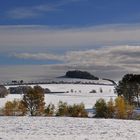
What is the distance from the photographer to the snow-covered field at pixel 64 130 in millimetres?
33141

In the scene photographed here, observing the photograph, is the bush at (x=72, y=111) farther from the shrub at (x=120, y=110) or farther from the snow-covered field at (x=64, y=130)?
the snow-covered field at (x=64, y=130)

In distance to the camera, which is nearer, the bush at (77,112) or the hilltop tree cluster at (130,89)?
the bush at (77,112)

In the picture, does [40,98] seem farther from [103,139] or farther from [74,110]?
[103,139]

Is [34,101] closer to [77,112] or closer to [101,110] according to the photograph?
[77,112]

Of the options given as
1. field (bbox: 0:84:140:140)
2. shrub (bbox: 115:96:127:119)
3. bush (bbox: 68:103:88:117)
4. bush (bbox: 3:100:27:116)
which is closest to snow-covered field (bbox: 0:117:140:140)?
field (bbox: 0:84:140:140)

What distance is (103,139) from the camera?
32.3m

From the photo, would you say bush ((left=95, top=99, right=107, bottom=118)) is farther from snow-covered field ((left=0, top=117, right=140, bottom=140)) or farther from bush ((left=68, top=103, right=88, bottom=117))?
snow-covered field ((left=0, top=117, right=140, bottom=140))

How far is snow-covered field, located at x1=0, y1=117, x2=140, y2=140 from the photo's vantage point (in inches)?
1305

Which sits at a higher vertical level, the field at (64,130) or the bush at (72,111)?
the bush at (72,111)

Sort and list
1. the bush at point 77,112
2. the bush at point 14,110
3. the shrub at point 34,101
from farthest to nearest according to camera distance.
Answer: the bush at point 14,110, the shrub at point 34,101, the bush at point 77,112

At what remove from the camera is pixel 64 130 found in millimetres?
37625

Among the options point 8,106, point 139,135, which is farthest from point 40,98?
point 139,135

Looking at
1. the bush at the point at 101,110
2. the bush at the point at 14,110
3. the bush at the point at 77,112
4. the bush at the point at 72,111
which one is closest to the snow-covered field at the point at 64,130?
the bush at the point at 77,112

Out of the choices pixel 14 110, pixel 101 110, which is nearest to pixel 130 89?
pixel 101 110
